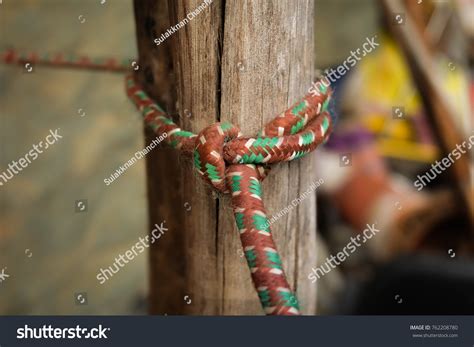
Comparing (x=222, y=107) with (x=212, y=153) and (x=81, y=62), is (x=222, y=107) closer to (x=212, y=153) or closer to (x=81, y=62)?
(x=212, y=153)

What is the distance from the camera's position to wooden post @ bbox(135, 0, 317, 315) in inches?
33.7

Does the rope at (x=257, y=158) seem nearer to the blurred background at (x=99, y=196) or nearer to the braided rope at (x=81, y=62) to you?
the braided rope at (x=81, y=62)

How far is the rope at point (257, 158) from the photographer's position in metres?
0.78

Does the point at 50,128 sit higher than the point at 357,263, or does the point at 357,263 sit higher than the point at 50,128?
the point at 50,128

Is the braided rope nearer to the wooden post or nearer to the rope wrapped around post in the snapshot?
the wooden post

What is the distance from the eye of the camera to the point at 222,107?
0.89 metres

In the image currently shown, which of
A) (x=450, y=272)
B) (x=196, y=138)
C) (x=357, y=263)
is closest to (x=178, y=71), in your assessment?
(x=196, y=138)

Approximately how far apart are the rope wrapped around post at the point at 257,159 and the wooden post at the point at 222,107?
3cm

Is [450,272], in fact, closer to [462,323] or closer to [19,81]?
[462,323]

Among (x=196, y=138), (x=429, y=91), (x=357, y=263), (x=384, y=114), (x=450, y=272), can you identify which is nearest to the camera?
(x=196, y=138)

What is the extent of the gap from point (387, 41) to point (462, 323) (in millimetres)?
2682

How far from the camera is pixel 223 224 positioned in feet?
3.15

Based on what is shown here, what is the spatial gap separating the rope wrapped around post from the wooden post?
3cm

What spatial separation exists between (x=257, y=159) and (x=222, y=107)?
0.34 feet
